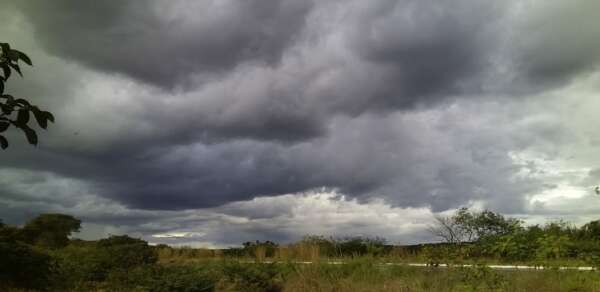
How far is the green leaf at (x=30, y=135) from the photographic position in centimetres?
265

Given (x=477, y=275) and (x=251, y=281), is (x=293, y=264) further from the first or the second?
(x=477, y=275)

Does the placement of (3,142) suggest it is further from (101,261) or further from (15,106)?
(101,261)

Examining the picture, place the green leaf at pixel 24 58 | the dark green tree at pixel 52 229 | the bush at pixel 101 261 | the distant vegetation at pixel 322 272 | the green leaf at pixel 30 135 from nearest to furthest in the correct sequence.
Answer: the green leaf at pixel 30 135, the green leaf at pixel 24 58, the distant vegetation at pixel 322 272, the bush at pixel 101 261, the dark green tree at pixel 52 229

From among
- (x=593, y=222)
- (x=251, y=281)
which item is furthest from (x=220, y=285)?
(x=593, y=222)

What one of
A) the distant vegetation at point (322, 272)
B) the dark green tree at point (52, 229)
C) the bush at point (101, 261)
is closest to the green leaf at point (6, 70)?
the distant vegetation at point (322, 272)

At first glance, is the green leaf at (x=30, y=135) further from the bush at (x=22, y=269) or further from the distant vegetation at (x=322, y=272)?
the bush at (x=22, y=269)

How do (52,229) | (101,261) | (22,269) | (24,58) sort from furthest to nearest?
(52,229)
(101,261)
(22,269)
(24,58)

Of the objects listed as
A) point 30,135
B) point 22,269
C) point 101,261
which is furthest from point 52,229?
point 30,135

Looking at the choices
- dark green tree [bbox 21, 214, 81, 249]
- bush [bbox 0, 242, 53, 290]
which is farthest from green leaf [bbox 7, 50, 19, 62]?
dark green tree [bbox 21, 214, 81, 249]

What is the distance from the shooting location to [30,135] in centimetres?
266

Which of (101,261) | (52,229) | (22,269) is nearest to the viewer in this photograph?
(22,269)

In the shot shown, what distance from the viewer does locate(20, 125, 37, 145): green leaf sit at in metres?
2.65

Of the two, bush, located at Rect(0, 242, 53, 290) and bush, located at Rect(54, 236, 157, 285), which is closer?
bush, located at Rect(0, 242, 53, 290)

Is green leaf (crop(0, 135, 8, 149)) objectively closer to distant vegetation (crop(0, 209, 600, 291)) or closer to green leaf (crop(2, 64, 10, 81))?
green leaf (crop(2, 64, 10, 81))
